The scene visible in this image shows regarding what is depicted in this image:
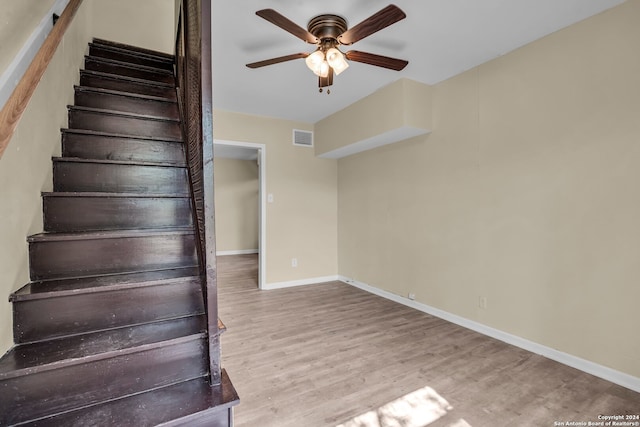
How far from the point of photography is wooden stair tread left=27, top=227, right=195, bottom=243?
1303 millimetres

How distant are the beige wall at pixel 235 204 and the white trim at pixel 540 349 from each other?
4.92m

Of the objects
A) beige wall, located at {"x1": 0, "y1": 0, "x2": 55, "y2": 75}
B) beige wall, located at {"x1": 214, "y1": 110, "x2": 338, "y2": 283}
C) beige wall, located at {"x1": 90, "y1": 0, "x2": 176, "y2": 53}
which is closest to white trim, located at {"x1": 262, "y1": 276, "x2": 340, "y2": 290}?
beige wall, located at {"x1": 214, "y1": 110, "x2": 338, "y2": 283}

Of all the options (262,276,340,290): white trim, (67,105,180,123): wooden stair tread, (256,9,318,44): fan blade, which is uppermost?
(256,9,318,44): fan blade

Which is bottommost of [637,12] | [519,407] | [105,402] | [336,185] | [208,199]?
[519,407]

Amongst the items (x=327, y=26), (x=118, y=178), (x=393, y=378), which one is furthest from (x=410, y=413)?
(x=327, y=26)

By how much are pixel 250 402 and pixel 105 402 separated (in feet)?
3.11

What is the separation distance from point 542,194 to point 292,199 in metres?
3.13

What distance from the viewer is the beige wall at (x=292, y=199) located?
427cm

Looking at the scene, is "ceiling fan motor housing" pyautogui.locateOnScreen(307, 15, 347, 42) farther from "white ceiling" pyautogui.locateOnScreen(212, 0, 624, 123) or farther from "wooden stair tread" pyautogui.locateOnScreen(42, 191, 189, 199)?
"wooden stair tread" pyautogui.locateOnScreen(42, 191, 189, 199)

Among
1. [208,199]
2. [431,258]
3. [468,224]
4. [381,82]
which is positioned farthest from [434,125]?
[208,199]

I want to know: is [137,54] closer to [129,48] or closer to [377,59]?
[129,48]

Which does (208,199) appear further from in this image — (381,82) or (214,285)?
(381,82)

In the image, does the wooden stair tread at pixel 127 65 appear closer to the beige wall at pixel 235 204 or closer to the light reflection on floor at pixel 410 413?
the light reflection on floor at pixel 410 413

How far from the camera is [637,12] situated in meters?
1.90
